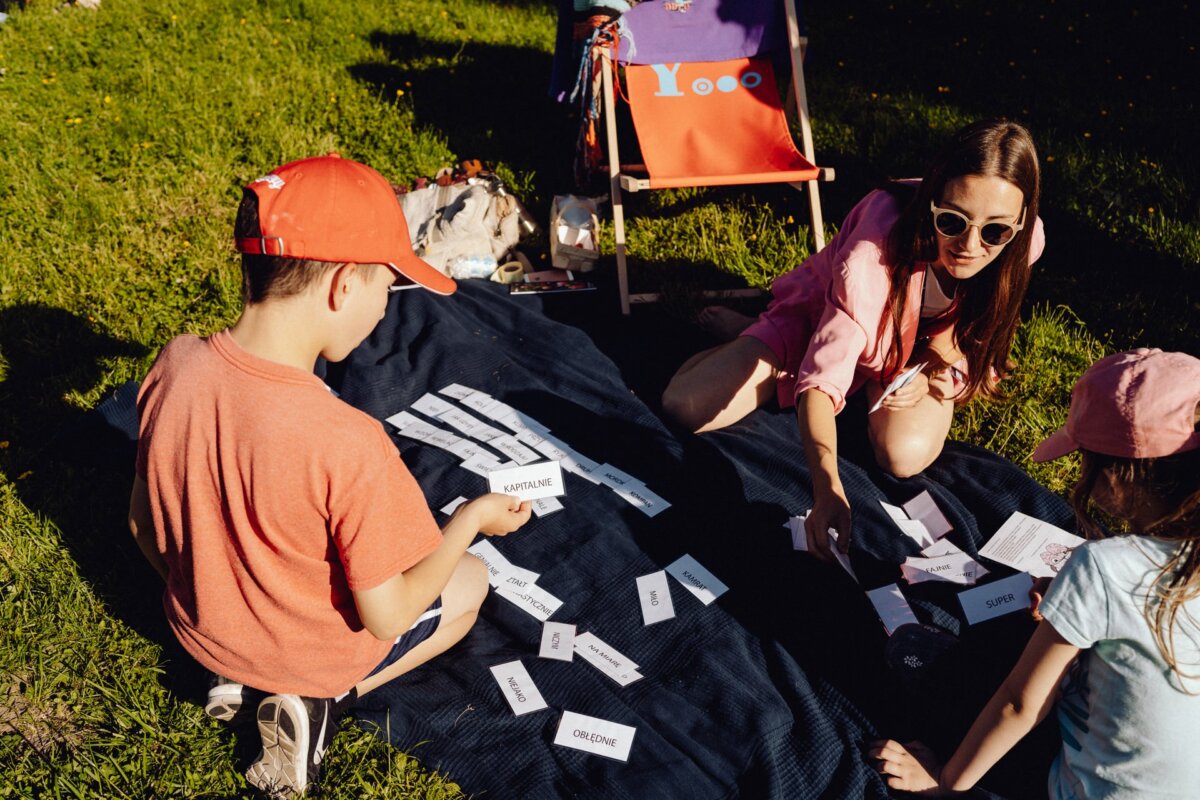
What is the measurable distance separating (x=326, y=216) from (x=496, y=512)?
88 centimetres

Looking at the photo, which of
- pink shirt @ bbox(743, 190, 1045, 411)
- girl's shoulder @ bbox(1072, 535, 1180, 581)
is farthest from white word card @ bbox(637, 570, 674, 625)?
girl's shoulder @ bbox(1072, 535, 1180, 581)

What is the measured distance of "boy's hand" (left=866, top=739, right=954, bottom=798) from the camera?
2.43 metres

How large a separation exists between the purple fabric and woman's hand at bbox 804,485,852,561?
305 cm

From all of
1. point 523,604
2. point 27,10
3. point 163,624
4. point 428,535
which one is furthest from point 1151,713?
point 27,10

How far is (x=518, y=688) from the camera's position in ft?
8.84

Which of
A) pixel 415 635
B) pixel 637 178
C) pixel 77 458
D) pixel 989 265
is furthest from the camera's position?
pixel 637 178

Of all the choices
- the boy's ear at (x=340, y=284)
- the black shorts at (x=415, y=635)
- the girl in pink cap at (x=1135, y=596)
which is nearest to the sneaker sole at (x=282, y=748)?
the black shorts at (x=415, y=635)

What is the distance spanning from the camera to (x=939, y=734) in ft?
8.21

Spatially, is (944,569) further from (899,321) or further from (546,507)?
(546,507)

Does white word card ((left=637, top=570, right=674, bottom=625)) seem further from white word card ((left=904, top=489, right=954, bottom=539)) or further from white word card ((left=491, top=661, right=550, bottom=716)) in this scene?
white word card ((left=904, top=489, right=954, bottom=539))

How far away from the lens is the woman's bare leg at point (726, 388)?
12.0 feet

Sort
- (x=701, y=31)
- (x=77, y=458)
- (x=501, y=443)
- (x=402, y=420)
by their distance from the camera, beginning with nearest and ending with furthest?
(x=77, y=458), (x=501, y=443), (x=402, y=420), (x=701, y=31)

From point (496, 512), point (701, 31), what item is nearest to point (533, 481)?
point (496, 512)

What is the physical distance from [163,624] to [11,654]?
1.39 feet
